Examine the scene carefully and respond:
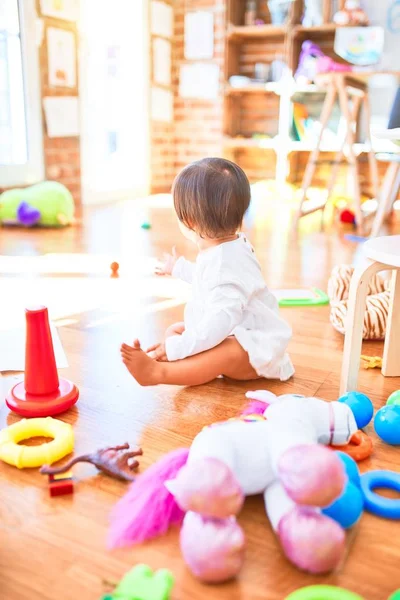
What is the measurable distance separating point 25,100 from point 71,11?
1.91 ft

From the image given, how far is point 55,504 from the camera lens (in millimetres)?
743

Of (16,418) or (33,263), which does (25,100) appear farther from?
(16,418)

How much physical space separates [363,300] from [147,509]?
1.72ft

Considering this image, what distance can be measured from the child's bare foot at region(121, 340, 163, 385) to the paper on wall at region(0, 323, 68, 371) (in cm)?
25

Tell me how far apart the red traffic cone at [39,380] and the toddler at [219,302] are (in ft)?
0.44

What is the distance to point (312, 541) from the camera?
0.61 meters

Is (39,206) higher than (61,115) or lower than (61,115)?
lower

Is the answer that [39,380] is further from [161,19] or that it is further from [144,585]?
[161,19]

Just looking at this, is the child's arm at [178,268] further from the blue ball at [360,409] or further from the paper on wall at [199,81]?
the paper on wall at [199,81]

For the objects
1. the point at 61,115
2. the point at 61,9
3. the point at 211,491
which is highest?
the point at 61,9

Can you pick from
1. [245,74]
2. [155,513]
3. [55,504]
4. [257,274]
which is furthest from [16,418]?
[245,74]

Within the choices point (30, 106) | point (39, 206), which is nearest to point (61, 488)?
point (39, 206)

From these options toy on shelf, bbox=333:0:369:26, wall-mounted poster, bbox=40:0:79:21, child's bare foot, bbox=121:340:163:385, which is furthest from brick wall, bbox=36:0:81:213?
child's bare foot, bbox=121:340:163:385

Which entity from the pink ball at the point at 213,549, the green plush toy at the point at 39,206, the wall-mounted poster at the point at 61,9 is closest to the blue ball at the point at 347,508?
the pink ball at the point at 213,549
